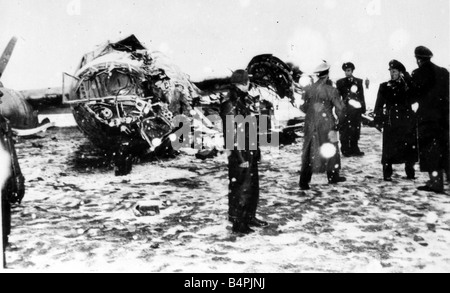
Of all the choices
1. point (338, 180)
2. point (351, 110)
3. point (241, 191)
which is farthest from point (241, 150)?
point (351, 110)

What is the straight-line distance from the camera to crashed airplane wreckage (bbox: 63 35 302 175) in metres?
8.50

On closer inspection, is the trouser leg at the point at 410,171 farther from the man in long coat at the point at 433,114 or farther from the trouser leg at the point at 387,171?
the man in long coat at the point at 433,114

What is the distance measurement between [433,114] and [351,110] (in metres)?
3.04

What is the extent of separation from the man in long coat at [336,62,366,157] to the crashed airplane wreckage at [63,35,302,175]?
1.59 m

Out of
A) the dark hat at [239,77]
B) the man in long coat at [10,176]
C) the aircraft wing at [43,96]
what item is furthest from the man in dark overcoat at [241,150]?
the aircraft wing at [43,96]

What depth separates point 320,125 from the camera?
5875 millimetres

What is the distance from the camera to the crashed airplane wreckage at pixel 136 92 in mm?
8500

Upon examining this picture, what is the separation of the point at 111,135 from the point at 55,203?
3.73 metres

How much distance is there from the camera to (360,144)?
9.98 m

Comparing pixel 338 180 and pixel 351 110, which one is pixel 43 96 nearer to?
pixel 351 110

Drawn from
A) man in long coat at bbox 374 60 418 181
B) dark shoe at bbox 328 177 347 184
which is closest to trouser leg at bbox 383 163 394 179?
man in long coat at bbox 374 60 418 181

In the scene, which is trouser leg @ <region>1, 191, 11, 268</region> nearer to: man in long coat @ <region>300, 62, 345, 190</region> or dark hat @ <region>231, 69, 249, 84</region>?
dark hat @ <region>231, 69, 249, 84</region>
